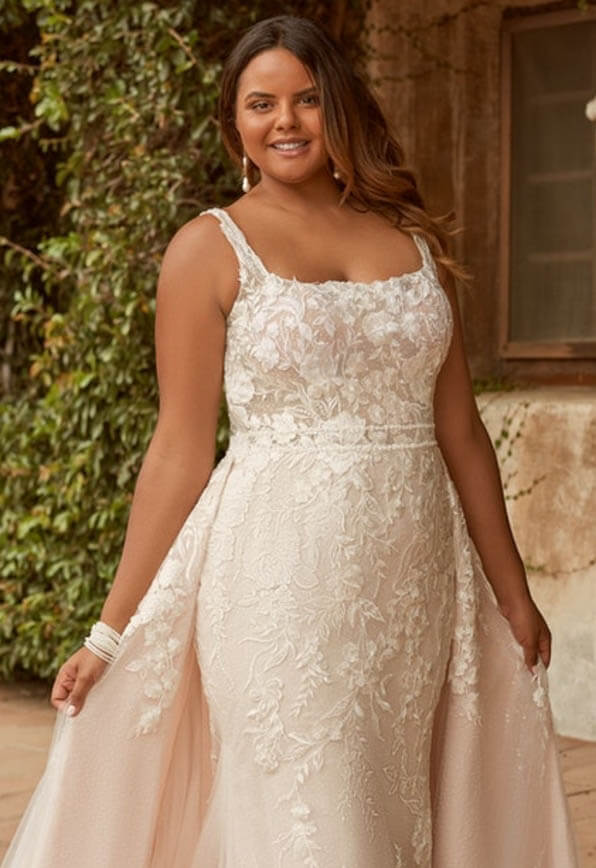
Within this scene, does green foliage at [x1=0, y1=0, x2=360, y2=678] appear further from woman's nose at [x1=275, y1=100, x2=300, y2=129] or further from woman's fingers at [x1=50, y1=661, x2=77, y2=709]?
woman's fingers at [x1=50, y1=661, x2=77, y2=709]

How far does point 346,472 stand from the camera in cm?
329

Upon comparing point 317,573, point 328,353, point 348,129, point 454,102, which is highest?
point 454,102

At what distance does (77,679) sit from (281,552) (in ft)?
1.38

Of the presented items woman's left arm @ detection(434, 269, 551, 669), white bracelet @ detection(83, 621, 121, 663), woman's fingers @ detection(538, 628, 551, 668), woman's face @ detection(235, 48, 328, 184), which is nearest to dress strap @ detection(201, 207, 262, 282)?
woman's face @ detection(235, 48, 328, 184)

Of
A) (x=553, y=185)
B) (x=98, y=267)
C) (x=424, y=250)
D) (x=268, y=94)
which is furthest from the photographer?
(x=553, y=185)

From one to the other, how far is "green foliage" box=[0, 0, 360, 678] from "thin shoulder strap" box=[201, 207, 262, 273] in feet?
11.0

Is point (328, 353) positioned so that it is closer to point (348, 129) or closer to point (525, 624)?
point (348, 129)

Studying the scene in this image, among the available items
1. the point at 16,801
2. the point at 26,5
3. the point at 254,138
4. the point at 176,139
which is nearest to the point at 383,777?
the point at 254,138

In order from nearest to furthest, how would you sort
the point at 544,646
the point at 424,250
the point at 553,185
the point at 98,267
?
the point at 424,250 < the point at 544,646 < the point at 98,267 < the point at 553,185

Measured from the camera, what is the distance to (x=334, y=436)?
10.8ft

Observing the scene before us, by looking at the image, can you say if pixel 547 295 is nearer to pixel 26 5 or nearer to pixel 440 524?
pixel 26 5

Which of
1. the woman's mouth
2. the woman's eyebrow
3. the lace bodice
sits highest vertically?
the woman's eyebrow

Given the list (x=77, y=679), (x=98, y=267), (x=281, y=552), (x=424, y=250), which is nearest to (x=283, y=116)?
(x=424, y=250)

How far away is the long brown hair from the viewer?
3.34m
